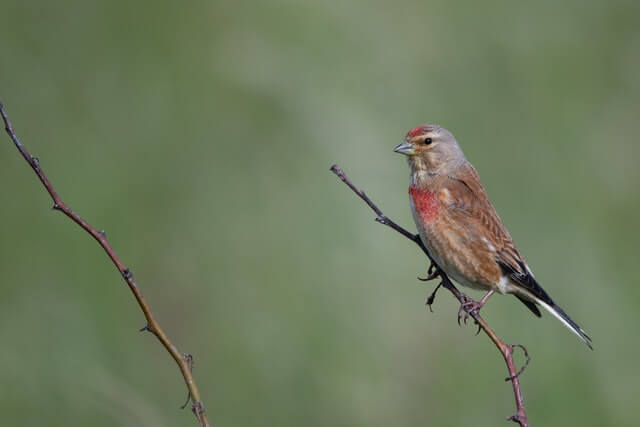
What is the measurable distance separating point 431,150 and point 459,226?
0.44 metres

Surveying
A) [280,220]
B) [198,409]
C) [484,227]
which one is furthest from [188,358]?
[280,220]

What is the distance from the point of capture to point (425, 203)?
4.48 meters

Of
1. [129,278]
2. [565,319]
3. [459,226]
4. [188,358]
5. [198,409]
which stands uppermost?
[459,226]

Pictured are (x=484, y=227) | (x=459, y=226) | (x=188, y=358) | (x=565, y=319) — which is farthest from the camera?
(x=484, y=227)

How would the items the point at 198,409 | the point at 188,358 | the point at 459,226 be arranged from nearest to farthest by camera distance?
the point at 198,409
the point at 188,358
the point at 459,226

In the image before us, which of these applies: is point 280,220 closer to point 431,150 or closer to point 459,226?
point 431,150

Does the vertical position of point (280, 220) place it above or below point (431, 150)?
above

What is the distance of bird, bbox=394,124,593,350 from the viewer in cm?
434

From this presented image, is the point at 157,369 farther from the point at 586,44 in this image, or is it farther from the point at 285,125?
the point at 586,44

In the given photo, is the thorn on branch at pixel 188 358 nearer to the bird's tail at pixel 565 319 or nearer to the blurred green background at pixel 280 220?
the bird's tail at pixel 565 319

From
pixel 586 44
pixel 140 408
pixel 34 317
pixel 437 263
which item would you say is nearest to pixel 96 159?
pixel 34 317

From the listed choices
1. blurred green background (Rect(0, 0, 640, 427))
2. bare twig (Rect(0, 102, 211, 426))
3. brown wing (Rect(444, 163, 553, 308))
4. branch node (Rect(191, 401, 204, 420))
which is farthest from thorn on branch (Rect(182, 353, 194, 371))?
blurred green background (Rect(0, 0, 640, 427))

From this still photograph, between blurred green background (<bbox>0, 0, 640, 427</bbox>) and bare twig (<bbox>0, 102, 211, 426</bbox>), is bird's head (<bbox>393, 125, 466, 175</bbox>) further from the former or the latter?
bare twig (<bbox>0, 102, 211, 426</bbox>)

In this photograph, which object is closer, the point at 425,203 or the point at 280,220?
the point at 425,203
